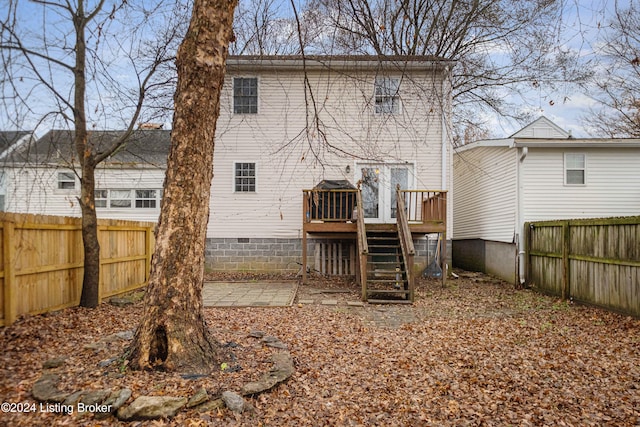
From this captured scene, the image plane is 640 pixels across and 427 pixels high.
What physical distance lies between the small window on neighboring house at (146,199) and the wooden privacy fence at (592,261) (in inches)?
510

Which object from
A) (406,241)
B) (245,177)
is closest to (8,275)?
(406,241)

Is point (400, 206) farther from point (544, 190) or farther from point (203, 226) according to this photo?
point (203, 226)

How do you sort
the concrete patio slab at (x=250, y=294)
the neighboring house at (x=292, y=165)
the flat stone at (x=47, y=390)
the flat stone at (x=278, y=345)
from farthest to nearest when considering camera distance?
the neighboring house at (x=292, y=165), the concrete patio slab at (x=250, y=294), the flat stone at (x=278, y=345), the flat stone at (x=47, y=390)

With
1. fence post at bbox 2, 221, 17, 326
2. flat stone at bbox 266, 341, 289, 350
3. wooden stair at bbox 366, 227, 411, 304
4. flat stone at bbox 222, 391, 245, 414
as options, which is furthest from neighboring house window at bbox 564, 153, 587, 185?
fence post at bbox 2, 221, 17, 326

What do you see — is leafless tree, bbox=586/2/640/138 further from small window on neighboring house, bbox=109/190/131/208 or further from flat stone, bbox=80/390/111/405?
small window on neighboring house, bbox=109/190/131/208

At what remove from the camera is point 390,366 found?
4.59 metres

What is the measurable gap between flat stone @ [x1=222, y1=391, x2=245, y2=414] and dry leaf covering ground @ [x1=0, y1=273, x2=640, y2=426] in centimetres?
6

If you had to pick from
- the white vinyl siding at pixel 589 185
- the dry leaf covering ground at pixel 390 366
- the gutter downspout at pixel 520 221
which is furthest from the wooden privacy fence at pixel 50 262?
the white vinyl siding at pixel 589 185

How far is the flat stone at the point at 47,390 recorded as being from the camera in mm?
3150

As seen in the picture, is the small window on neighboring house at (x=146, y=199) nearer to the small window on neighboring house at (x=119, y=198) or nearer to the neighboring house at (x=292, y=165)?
the small window on neighboring house at (x=119, y=198)

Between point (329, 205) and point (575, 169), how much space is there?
6616 millimetres

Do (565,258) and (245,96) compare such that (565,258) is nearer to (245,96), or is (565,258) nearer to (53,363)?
(53,363)

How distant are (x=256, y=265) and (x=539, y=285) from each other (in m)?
7.31

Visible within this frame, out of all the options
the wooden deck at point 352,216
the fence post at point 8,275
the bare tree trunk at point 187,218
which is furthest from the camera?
the wooden deck at point 352,216
